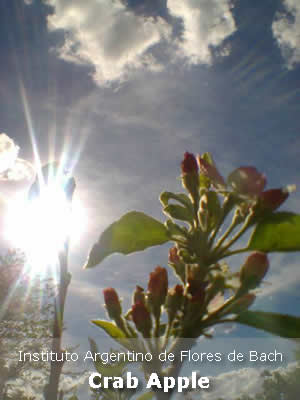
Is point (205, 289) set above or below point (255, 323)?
above

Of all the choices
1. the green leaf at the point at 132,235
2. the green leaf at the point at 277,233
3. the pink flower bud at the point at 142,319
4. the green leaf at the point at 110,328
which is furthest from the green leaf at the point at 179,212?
the green leaf at the point at 110,328

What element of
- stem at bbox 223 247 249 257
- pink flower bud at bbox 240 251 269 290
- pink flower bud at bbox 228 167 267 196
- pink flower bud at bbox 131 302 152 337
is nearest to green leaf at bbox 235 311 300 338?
pink flower bud at bbox 240 251 269 290

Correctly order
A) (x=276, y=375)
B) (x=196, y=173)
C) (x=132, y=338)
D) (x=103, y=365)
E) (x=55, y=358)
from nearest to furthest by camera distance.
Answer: (x=55, y=358)
(x=132, y=338)
(x=196, y=173)
(x=103, y=365)
(x=276, y=375)

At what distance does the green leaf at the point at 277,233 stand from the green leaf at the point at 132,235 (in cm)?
39

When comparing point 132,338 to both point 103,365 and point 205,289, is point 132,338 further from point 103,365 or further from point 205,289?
point 103,365

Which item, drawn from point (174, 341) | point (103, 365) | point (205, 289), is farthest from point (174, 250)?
point (103, 365)

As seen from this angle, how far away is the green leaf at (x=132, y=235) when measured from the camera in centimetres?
136

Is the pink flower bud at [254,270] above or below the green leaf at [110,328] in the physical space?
above

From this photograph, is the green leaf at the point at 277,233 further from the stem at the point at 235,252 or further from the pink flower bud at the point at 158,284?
the pink flower bud at the point at 158,284

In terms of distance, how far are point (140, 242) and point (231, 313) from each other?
0.49 meters

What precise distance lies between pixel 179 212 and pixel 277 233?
475mm

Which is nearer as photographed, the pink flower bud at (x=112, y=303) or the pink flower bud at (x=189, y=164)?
the pink flower bud at (x=112, y=303)

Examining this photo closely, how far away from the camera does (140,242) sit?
1.42 meters

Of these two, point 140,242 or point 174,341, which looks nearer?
point 174,341
